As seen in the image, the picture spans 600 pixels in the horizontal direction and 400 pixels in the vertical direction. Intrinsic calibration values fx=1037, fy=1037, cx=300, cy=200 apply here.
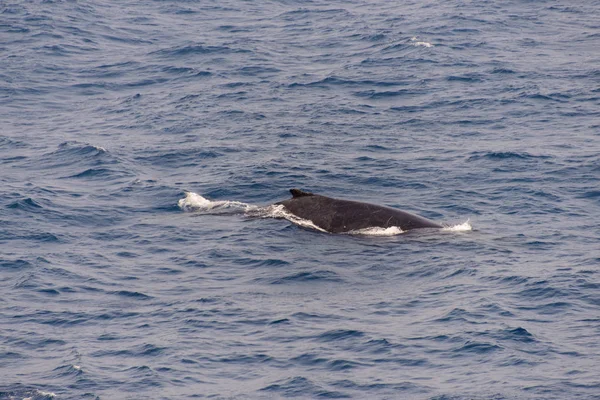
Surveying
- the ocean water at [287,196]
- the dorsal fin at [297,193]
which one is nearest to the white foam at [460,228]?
the ocean water at [287,196]

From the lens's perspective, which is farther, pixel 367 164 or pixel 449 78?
pixel 449 78

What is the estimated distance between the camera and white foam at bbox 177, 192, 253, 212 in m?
33.9

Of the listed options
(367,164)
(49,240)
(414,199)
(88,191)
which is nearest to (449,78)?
(367,164)

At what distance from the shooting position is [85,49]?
5878 cm

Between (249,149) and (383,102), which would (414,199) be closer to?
(249,149)

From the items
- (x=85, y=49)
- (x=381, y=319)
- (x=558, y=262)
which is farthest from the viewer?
(x=85, y=49)

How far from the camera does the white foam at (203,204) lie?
3394 centimetres

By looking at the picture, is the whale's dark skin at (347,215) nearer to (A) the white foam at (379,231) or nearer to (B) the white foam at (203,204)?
(A) the white foam at (379,231)

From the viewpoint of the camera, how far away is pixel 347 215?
30.9 meters

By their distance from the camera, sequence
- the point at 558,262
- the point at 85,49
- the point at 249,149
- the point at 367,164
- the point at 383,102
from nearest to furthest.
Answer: the point at 558,262
the point at 367,164
the point at 249,149
the point at 383,102
the point at 85,49

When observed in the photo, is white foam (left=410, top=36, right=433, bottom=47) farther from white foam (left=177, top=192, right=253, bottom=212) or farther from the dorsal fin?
the dorsal fin

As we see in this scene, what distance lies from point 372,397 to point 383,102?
26.7 metres

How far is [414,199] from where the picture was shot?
112ft

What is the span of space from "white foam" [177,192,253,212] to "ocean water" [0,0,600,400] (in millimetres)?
101
